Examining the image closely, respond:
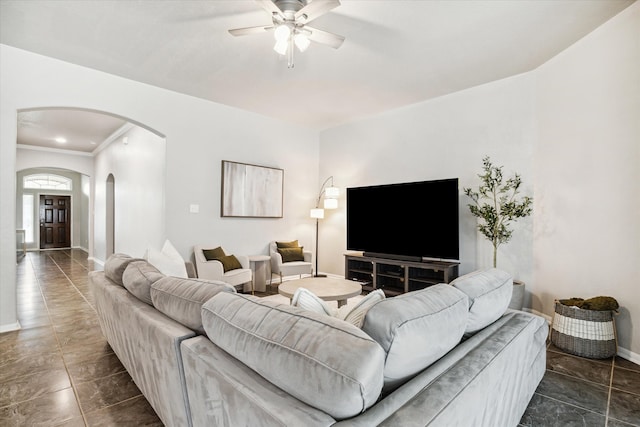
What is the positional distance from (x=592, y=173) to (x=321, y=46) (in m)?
2.88

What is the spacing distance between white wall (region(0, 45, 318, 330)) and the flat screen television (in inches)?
52.0

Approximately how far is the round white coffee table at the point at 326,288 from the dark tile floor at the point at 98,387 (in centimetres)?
141

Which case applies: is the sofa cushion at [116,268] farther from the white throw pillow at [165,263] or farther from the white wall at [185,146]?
the white wall at [185,146]

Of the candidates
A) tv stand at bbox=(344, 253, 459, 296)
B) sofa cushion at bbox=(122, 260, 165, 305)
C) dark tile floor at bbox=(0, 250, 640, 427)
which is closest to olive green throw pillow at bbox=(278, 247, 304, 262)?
tv stand at bbox=(344, 253, 459, 296)

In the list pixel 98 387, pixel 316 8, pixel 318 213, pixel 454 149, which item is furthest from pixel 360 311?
pixel 318 213

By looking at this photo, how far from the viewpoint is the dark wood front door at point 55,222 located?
1082cm

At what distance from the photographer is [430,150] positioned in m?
4.62

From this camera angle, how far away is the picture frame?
4.95 m

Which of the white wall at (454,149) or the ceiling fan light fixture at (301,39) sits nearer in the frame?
the ceiling fan light fixture at (301,39)

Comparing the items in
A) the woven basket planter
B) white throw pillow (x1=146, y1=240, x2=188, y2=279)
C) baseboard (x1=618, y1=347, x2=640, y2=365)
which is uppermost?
white throw pillow (x1=146, y1=240, x2=188, y2=279)

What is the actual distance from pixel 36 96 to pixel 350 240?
4.32m

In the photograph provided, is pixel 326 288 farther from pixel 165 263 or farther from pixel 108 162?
pixel 108 162

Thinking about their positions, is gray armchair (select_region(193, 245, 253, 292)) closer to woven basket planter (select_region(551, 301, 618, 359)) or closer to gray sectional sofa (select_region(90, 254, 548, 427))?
gray sectional sofa (select_region(90, 254, 548, 427))

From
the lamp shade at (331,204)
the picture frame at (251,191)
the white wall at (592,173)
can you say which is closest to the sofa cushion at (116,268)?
the picture frame at (251,191)
